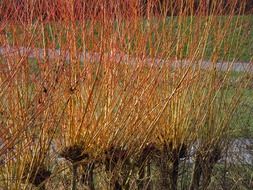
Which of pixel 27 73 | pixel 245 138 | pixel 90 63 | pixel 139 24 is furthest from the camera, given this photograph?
pixel 245 138

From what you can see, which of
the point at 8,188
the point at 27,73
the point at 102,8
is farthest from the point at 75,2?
the point at 8,188

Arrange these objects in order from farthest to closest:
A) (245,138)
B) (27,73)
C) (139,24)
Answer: (245,138)
(139,24)
(27,73)

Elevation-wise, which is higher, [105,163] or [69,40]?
[69,40]

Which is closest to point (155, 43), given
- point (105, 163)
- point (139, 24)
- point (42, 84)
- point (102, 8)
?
point (139, 24)

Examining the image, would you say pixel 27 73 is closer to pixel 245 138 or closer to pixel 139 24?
pixel 139 24

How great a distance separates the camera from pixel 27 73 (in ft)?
11.7

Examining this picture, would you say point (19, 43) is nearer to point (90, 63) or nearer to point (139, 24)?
point (90, 63)

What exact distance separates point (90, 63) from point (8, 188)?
85 cm

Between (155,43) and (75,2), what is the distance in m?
0.59

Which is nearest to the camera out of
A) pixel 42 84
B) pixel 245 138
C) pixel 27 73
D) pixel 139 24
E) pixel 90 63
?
pixel 42 84

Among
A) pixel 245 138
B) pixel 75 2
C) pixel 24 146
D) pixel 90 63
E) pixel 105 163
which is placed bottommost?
pixel 245 138

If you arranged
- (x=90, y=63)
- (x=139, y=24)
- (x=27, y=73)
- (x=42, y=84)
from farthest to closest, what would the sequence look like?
1. (x=139, y=24)
2. (x=90, y=63)
3. (x=27, y=73)
4. (x=42, y=84)

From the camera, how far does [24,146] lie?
3.42 meters

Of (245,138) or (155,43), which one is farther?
(245,138)
